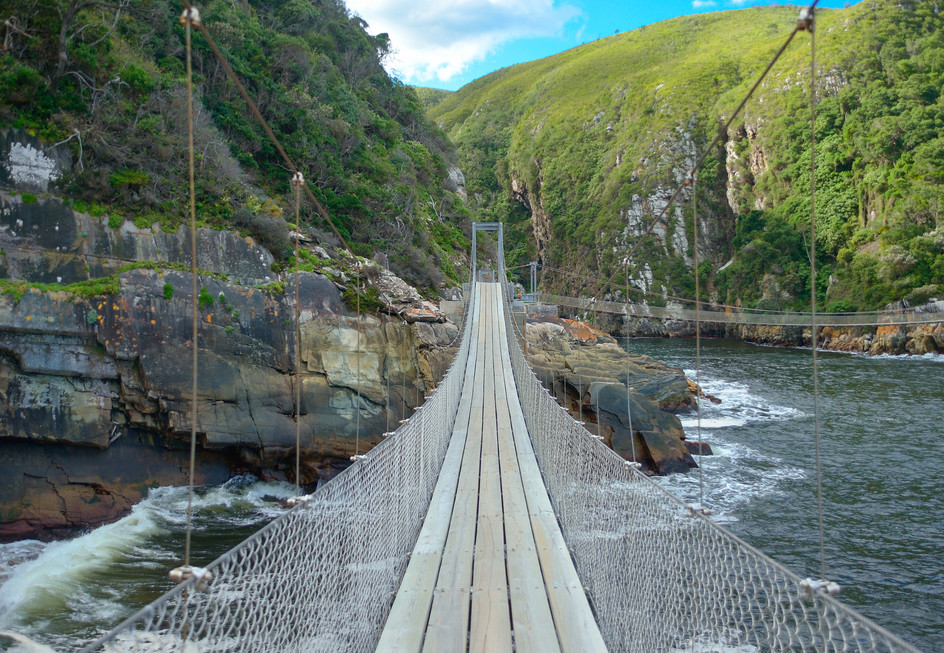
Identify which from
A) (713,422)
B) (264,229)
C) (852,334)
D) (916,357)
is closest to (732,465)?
(713,422)

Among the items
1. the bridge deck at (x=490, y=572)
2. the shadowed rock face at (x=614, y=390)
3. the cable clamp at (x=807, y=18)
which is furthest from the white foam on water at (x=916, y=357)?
the cable clamp at (x=807, y=18)

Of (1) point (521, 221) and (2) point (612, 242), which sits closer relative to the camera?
(2) point (612, 242)

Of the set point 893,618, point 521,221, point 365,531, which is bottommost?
point 893,618

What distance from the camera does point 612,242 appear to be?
136 feet

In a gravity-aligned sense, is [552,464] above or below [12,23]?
below

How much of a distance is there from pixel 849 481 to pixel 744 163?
33.4 m

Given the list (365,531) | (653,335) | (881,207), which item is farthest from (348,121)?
(881,207)

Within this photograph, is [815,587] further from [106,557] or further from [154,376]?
[154,376]

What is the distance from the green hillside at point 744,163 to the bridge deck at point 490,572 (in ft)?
89.2

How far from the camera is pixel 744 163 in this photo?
37.1 meters

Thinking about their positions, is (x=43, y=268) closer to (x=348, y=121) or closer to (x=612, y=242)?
(x=348, y=121)

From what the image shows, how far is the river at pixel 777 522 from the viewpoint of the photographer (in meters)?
5.84

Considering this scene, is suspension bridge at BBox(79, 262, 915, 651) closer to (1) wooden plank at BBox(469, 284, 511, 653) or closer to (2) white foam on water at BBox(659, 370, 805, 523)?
(1) wooden plank at BBox(469, 284, 511, 653)

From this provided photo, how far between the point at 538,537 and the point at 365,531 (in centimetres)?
128
